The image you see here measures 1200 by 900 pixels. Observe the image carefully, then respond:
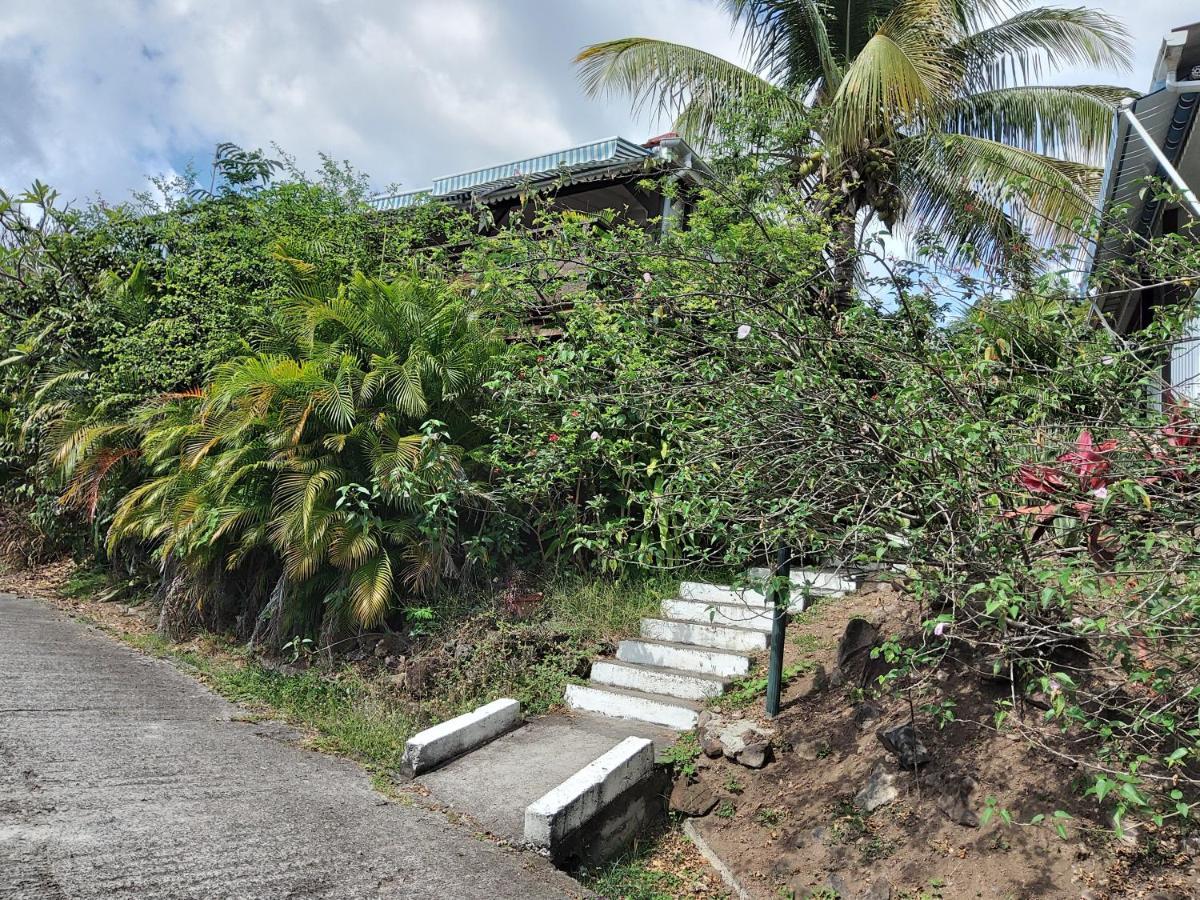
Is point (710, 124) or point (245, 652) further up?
point (710, 124)

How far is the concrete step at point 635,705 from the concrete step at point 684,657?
325mm

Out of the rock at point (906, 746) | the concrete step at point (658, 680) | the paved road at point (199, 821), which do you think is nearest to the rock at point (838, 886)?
the rock at point (906, 746)

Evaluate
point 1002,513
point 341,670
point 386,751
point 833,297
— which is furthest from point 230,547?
point 1002,513

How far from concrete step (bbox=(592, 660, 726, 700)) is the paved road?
1942 mm

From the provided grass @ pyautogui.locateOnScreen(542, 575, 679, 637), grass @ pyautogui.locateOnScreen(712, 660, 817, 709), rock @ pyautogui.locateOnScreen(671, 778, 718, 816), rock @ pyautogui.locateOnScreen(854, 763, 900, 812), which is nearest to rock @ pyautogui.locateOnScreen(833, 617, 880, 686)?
grass @ pyautogui.locateOnScreen(712, 660, 817, 709)

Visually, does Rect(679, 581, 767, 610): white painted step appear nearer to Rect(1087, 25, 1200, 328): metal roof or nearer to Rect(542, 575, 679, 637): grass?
Rect(542, 575, 679, 637): grass

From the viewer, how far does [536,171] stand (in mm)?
11430

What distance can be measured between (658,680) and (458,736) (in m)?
1.50

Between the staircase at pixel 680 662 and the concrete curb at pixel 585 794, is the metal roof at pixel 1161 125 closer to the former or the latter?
the staircase at pixel 680 662

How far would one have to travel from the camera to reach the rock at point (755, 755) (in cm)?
474

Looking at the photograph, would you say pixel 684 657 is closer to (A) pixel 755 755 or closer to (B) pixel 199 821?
(A) pixel 755 755

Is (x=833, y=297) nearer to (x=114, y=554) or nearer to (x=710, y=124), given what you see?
(x=710, y=124)

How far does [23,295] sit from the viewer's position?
10461 millimetres

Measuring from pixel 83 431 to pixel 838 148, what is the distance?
9191 mm
